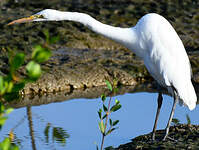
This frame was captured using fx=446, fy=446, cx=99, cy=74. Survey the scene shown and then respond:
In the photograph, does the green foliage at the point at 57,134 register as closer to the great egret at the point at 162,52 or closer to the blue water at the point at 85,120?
the blue water at the point at 85,120

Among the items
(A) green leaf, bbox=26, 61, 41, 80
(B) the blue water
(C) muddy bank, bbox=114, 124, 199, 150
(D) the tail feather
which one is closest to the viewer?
(A) green leaf, bbox=26, 61, 41, 80

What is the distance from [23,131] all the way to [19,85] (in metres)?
2.71

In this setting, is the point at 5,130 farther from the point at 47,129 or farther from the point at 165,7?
the point at 165,7

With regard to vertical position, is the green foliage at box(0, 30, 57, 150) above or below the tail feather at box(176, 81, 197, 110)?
above

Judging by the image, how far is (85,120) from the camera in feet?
14.8

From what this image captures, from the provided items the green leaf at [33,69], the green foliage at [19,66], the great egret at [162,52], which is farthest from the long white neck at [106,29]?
the green leaf at [33,69]

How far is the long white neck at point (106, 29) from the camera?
3566mm

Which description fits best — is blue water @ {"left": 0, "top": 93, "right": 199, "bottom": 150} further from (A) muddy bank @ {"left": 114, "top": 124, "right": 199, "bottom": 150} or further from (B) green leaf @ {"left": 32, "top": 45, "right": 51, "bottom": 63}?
(B) green leaf @ {"left": 32, "top": 45, "right": 51, "bottom": 63}

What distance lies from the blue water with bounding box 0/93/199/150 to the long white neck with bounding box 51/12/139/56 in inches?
33.7

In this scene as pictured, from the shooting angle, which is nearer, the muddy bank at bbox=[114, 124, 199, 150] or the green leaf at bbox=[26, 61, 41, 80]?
the green leaf at bbox=[26, 61, 41, 80]

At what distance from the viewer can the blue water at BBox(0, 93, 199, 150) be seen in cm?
394

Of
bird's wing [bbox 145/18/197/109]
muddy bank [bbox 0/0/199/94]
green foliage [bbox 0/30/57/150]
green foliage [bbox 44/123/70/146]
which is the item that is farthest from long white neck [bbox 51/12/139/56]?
green foliage [bbox 0/30/57/150]

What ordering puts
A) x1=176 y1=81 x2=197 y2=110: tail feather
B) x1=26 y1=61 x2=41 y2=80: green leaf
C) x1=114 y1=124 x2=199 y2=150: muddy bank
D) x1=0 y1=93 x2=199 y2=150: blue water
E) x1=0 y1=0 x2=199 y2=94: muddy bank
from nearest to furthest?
1. x1=26 y1=61 x2=41 y2=80: green leaf
2. x1=114 y1=124 x2=199 y2=150: muddy bank
3. x1=176 y1=81 x2=197 y2=110: tail feather
4. x1=0 y1=93 x2=199 y2=150: blue water
5. x1=0 y1=0 x2=199 y2=94: muddy bank

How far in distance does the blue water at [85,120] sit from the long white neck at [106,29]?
856 millimetres
